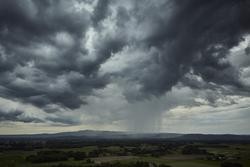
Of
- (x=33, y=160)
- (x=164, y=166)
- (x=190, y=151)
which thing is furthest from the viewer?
(x=190, y=151)

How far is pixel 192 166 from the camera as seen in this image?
117375 millimetres

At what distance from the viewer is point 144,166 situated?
120 m

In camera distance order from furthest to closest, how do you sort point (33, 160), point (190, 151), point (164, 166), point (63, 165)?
1. point (190, 151)
2. point (33, 160)
3. point (63, 165)
4. point (164, 166)

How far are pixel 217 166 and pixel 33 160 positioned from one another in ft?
→ 271

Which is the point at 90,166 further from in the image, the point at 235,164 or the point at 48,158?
the point at 235,164

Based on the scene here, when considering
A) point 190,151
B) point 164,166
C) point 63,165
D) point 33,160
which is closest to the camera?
point 164,166

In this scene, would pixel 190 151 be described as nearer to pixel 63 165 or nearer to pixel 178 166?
pixel 178 166

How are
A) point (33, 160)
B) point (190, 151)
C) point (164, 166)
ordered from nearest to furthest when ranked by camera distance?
1. point (164, 166)
2. point (33, 160)
3. point (190, 151)

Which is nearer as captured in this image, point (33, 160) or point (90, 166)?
point (90, 166)

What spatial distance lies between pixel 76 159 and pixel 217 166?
67819 mm

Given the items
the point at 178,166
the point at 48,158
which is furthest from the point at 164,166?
the point at 48,158

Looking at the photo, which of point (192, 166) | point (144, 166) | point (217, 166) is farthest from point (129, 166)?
point (217, 166)

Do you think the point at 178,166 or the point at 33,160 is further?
the point at 33,160

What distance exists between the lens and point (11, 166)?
122 metres
